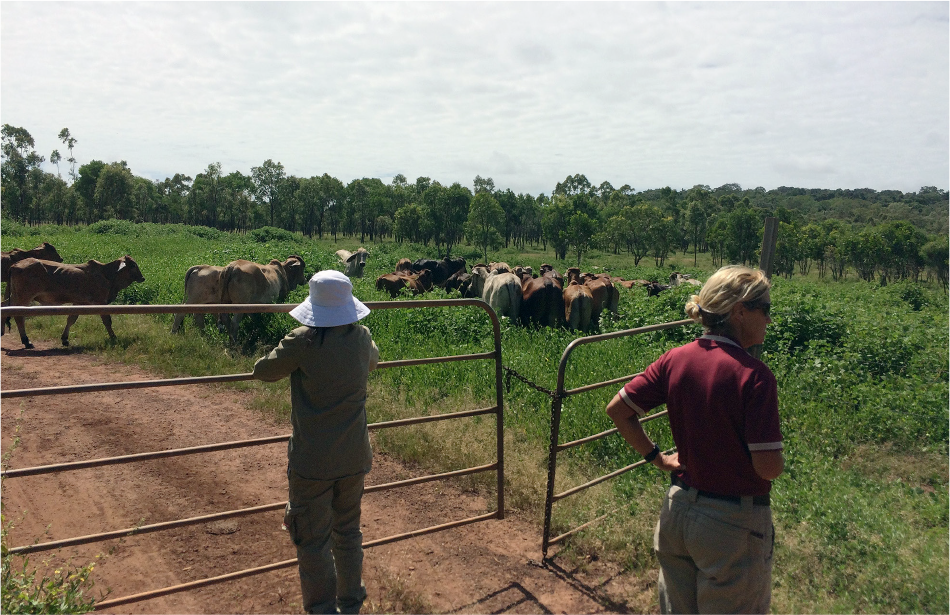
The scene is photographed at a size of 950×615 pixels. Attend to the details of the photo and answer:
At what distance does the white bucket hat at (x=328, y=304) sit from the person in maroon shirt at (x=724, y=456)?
1.59 metres

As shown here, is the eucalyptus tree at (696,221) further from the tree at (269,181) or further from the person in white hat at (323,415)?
the person in white hat at (323,415)

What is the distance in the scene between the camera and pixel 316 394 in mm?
2904

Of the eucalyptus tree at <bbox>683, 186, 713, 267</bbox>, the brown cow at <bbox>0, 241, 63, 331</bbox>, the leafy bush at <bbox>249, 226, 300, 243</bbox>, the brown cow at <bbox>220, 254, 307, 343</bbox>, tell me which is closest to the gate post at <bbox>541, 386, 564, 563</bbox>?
the brown cow at <bbox>220, 254, 307, 343</bbox>

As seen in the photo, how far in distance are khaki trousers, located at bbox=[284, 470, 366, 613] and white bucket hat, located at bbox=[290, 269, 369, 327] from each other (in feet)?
2.75

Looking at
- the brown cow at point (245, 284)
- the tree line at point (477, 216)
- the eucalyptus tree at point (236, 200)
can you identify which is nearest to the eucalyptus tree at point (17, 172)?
the tree line at point (477, 216)

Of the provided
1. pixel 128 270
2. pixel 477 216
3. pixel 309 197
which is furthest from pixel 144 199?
pixel 128 270

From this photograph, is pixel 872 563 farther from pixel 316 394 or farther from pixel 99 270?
pixel 99 270

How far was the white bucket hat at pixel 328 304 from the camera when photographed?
9.36 ft

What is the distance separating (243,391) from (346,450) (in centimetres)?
549

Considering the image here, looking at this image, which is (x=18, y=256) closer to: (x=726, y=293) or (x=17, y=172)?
(x=726, y=293)

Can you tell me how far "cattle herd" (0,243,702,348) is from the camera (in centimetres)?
1041

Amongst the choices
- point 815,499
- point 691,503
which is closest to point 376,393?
point 815,499

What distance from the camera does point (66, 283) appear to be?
10727 millimetres

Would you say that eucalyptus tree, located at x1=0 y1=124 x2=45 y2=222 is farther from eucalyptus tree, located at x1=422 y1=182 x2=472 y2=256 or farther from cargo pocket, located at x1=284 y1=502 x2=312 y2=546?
cargo pocket, located at x1=284 y1=502 x2=312 y2=546
